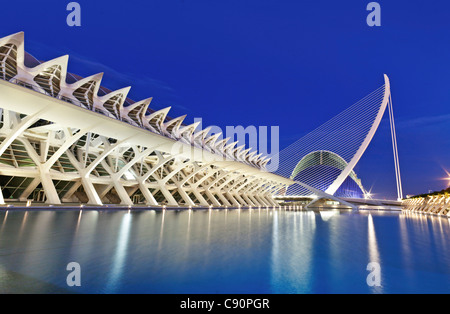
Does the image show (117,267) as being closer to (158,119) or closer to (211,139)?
(158,119)

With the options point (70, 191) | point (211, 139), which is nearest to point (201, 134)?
point (211, 139)

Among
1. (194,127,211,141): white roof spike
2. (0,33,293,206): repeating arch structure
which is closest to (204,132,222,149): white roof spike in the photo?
(194,127,211,141): white roof spike

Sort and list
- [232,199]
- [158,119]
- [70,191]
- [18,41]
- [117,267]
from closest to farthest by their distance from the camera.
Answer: [117,267] < [18,41] < [70,191] < [158,119] < [232,199]

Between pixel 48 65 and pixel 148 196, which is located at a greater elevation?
pixel 48 65

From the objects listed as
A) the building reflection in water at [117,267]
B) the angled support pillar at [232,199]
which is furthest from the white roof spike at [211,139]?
the building reflection in water at [117,267]

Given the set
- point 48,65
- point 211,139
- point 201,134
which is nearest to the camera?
point 48,65

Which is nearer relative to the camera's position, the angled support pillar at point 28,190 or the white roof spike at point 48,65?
the white roof spike at point 48,65

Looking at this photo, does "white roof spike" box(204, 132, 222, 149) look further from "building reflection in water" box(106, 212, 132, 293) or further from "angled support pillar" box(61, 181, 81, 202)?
"building reflection in water" box(106, 212, 132, 293)

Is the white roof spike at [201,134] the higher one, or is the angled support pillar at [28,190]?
the white roof spike at [201,134]

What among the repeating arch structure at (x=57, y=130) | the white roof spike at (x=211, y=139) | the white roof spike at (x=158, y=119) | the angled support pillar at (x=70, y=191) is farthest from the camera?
the white roof spike at (x=211, y=139)

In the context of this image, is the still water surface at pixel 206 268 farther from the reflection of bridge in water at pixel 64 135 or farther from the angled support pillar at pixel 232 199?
the angled support pillar at pixel 232 199
